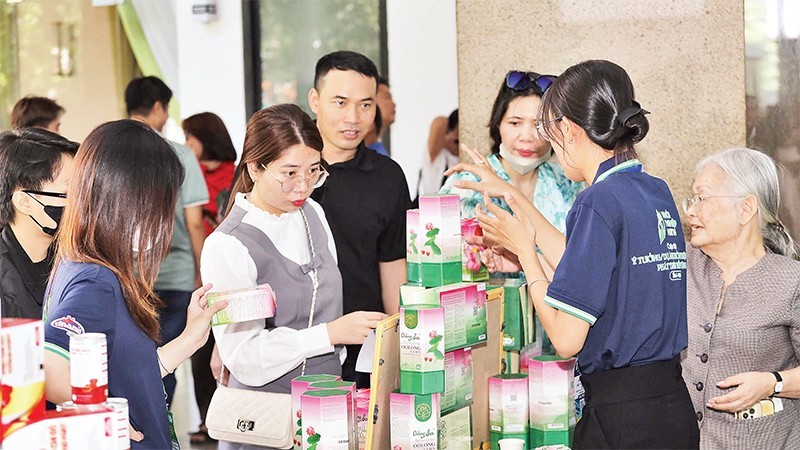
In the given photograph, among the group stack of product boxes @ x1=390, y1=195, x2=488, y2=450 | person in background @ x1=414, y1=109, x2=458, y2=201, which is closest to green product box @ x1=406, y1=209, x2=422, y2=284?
stack of product boxes @ x1=390, y1=195, x2=488, y2=450

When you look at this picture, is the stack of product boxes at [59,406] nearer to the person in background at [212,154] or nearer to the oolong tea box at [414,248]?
the oolong tea box at [414,248]

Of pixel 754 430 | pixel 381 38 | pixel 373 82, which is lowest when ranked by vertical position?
pixel 754 430

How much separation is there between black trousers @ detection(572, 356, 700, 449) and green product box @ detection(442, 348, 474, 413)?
341 millimetres

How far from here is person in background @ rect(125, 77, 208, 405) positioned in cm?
480

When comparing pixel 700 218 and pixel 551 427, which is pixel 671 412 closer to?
pixel 551 427

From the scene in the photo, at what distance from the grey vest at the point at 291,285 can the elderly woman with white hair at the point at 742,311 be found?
1046mm

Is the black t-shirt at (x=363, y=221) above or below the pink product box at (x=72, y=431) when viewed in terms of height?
above

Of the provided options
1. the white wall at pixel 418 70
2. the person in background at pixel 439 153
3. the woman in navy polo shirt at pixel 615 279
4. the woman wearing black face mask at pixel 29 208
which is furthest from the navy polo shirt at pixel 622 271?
the white wall at pixel 418 70

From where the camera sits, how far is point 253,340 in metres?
2.67

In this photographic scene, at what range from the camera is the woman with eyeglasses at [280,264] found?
2654 mm

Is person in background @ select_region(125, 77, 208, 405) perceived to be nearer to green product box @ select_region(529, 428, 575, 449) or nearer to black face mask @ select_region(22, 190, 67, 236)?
black face mask @ select_region(22, 190, 67, 236)

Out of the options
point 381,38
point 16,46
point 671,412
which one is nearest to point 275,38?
point 381,38

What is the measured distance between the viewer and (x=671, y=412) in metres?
2.36

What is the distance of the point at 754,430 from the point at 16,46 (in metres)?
7.33
